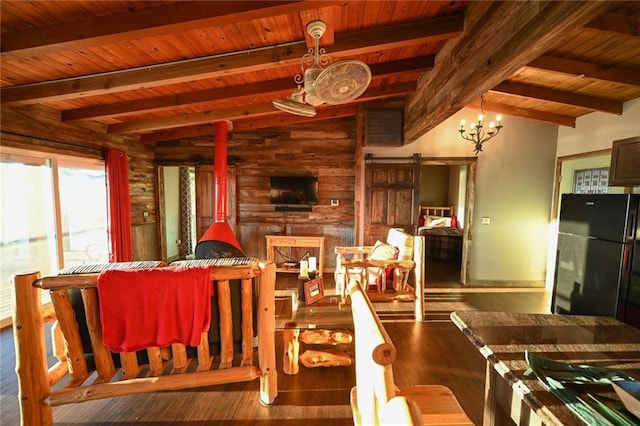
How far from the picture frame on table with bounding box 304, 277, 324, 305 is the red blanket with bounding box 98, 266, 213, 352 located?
909 millimetres

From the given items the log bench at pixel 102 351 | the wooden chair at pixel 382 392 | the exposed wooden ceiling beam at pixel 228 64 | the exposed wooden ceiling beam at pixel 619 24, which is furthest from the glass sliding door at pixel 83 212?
the exposed wooden ceiling beam at pixel 619 24

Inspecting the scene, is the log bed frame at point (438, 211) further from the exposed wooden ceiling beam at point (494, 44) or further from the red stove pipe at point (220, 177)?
the red stove pipe at point (220, 177)

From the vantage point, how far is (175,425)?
1.73 meters

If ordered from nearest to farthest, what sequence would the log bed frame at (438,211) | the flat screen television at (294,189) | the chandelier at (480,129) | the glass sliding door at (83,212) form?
the chandelier at (480,129) < the glass sliding door at (83,212) < the flat screen television at (294,189) < the log bed frame at (438,211)

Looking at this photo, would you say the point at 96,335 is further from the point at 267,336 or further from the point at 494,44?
the point at 494,44

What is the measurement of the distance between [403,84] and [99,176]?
461cm

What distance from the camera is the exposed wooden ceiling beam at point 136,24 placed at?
163 cm

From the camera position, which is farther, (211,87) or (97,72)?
(211,87)

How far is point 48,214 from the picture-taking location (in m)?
3.40

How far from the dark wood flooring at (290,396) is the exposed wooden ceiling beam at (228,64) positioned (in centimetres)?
241

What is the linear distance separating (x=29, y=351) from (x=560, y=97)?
5.40 m

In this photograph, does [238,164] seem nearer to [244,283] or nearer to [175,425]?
[244,283]

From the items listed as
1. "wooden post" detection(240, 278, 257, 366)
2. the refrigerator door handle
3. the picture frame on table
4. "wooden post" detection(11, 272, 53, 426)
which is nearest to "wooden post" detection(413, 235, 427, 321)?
→ the picture frame on table

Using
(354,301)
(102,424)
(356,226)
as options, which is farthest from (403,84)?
(102,424)
